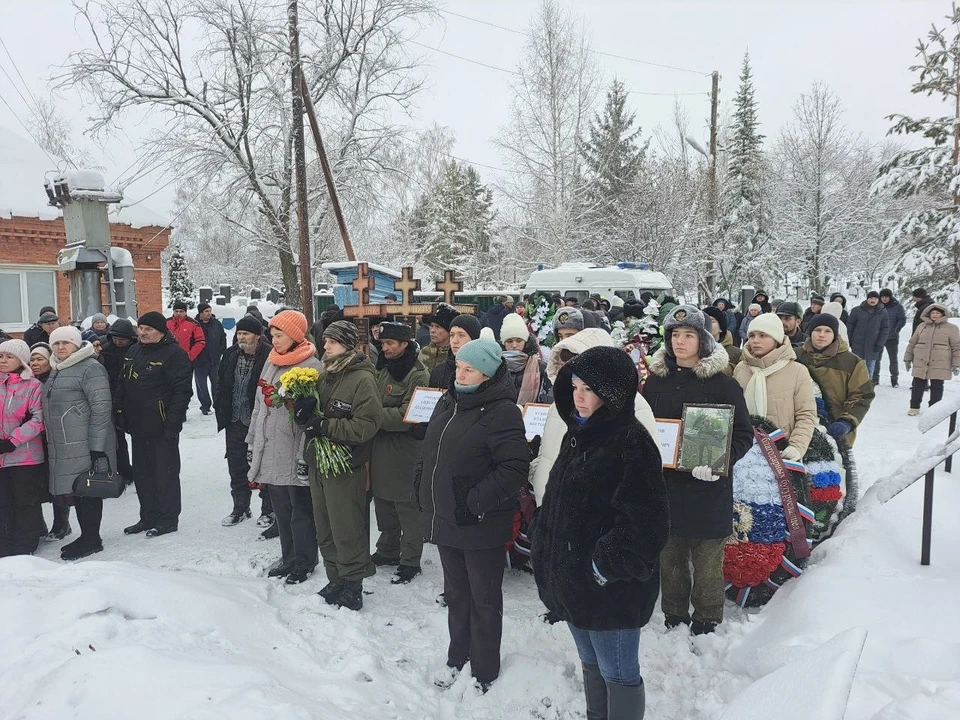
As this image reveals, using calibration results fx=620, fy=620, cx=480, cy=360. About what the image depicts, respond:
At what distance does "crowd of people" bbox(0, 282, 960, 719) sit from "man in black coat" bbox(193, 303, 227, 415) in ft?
13.8

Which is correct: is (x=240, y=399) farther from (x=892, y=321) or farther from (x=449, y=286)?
(x=892, y=321)

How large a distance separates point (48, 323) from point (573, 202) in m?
20.6

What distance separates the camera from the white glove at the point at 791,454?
13.0ft

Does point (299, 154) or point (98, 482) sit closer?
point (98, 482)

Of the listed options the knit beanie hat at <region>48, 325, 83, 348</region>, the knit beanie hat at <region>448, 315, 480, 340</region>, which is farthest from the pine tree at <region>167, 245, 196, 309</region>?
the knit beanie hat at <region>448, 315, 480, 340</region>

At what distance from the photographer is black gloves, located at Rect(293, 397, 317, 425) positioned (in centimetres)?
409

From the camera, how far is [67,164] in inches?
794

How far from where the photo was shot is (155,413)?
221 inches

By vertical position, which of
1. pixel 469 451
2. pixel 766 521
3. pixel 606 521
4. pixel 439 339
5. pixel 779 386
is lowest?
pixel 766 521

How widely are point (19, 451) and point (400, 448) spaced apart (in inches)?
120

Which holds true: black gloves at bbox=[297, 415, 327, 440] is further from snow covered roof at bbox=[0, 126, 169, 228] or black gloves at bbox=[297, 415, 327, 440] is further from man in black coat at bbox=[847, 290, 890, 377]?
snow covered roof at bbox=[0, 126, 169, 228]

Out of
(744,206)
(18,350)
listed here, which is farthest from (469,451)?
(744,206)

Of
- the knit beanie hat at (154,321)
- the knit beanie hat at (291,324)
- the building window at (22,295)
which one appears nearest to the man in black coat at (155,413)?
the knit beanie hat at (154,321)

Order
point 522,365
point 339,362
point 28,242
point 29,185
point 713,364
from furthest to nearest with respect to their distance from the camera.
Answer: point 29,185 < point 28,242 < point 522,365 < point 339,362 < point 713,364
